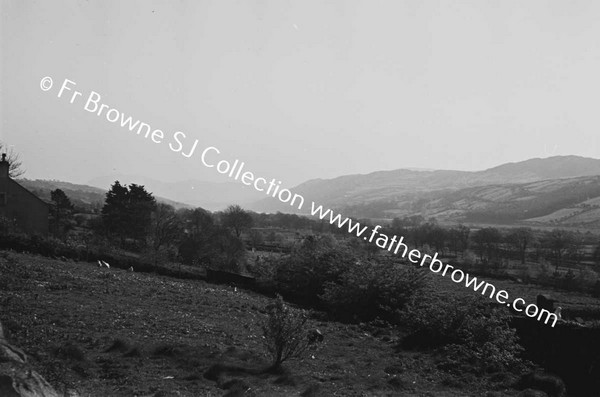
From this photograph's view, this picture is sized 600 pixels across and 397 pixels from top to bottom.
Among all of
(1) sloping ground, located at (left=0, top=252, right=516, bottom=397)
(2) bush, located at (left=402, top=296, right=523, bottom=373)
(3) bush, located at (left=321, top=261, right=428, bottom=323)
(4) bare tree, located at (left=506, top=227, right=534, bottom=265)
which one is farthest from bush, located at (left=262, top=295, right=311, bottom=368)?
(4) bare tree, located at (left=506, top=227, right=534, bottom=265)

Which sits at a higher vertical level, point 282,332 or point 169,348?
point 282,332

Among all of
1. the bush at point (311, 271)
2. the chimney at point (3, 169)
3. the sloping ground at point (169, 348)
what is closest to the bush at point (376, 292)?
the sloping ground at point (169, 348)

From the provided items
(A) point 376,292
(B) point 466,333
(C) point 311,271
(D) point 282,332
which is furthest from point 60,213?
(D) point 282,332

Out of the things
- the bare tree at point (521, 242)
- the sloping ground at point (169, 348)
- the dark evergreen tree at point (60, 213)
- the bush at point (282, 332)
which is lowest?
the dark evergreen tree at point (60, 213)

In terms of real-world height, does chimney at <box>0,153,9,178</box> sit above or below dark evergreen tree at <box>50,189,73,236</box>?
above

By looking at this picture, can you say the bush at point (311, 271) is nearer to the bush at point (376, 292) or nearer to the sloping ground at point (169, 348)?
the bush at point (376, 292)

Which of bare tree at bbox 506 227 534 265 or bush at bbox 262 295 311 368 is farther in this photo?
bare tree at bbox 506 227 534 265

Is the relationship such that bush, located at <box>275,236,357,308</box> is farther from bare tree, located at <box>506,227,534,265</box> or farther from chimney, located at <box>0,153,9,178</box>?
bare tree, located at <box>506,227,534,265</box>

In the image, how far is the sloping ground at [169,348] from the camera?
1025 centimetres

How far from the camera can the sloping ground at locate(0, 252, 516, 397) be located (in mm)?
10250

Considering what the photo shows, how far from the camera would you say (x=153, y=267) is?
31312mm

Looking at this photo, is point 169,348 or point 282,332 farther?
point 169,348

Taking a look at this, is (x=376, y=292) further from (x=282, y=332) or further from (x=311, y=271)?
(x=282, y=332)

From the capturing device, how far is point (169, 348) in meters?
12.6
